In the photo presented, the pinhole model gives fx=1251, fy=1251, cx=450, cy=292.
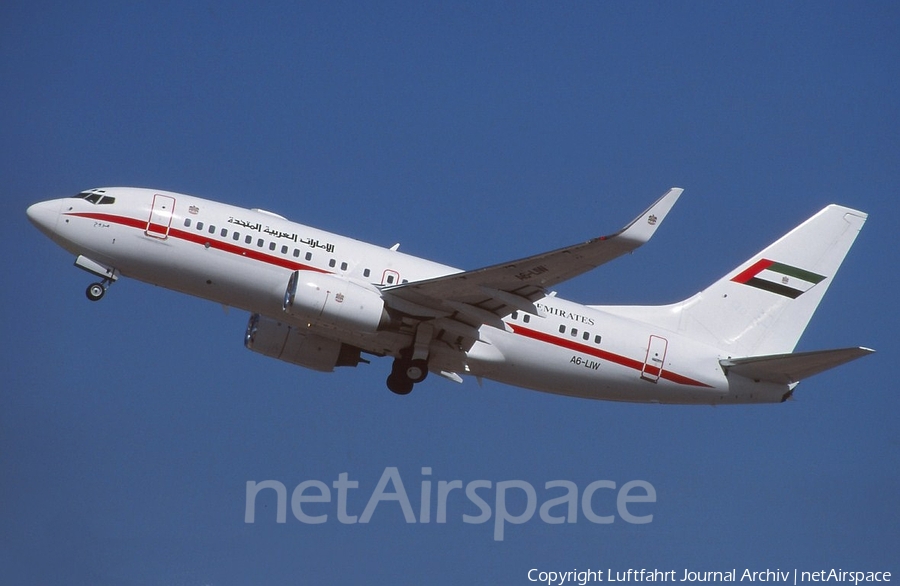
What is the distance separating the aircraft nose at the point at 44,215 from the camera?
3703cm

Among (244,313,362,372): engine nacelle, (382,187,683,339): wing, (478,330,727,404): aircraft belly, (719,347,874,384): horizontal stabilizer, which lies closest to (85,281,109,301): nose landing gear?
(244,313,362,372): engine nacelle

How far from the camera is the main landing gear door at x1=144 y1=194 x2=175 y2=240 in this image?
119 ft

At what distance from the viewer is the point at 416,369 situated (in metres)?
38.1

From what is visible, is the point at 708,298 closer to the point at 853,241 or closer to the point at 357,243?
the point at 853,241

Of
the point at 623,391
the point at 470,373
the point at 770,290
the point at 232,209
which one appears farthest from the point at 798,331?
the point at 232,209

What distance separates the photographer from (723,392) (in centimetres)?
3912

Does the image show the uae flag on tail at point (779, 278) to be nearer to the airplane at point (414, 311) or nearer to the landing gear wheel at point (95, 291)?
the airplane at point (414, 311)

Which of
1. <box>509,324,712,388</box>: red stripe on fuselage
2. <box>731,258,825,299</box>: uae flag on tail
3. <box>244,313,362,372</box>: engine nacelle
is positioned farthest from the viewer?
<box>731,258,825,299</box>: uae flag on tail

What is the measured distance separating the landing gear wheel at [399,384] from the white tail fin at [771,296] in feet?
22.6

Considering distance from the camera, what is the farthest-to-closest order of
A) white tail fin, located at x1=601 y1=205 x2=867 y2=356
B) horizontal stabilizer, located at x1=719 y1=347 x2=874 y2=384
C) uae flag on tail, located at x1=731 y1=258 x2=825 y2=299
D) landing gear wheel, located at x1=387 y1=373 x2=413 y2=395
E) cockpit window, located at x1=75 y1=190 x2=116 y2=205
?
uae flag on tail, located at x1=731 y1=258 x2=825 y2=299 → white tail fin, located at x1=601 y1=205 x2=867 y2=356 → landing gear wheel, located at x1=387 y1=373 x2=413 y2=395 → cockpit window, located at x1=75 y1=190 x2=116 y2=205 → horizontal stabilizer, located at x1=719 y1=347 x2=874 y2=384

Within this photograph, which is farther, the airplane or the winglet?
the airplane

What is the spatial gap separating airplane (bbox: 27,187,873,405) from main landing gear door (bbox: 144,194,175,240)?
0.03 meters

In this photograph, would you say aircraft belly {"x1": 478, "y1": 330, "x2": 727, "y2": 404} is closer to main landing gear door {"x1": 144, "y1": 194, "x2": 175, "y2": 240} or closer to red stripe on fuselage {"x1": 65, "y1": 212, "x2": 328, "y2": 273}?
red stripe on fuselage {"x1": 65, "y1": 212, "x2": 328, "y2": 273}

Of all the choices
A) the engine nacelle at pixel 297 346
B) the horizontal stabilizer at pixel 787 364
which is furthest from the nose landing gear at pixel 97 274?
the horizontal stabilizer at pixel 787 364
